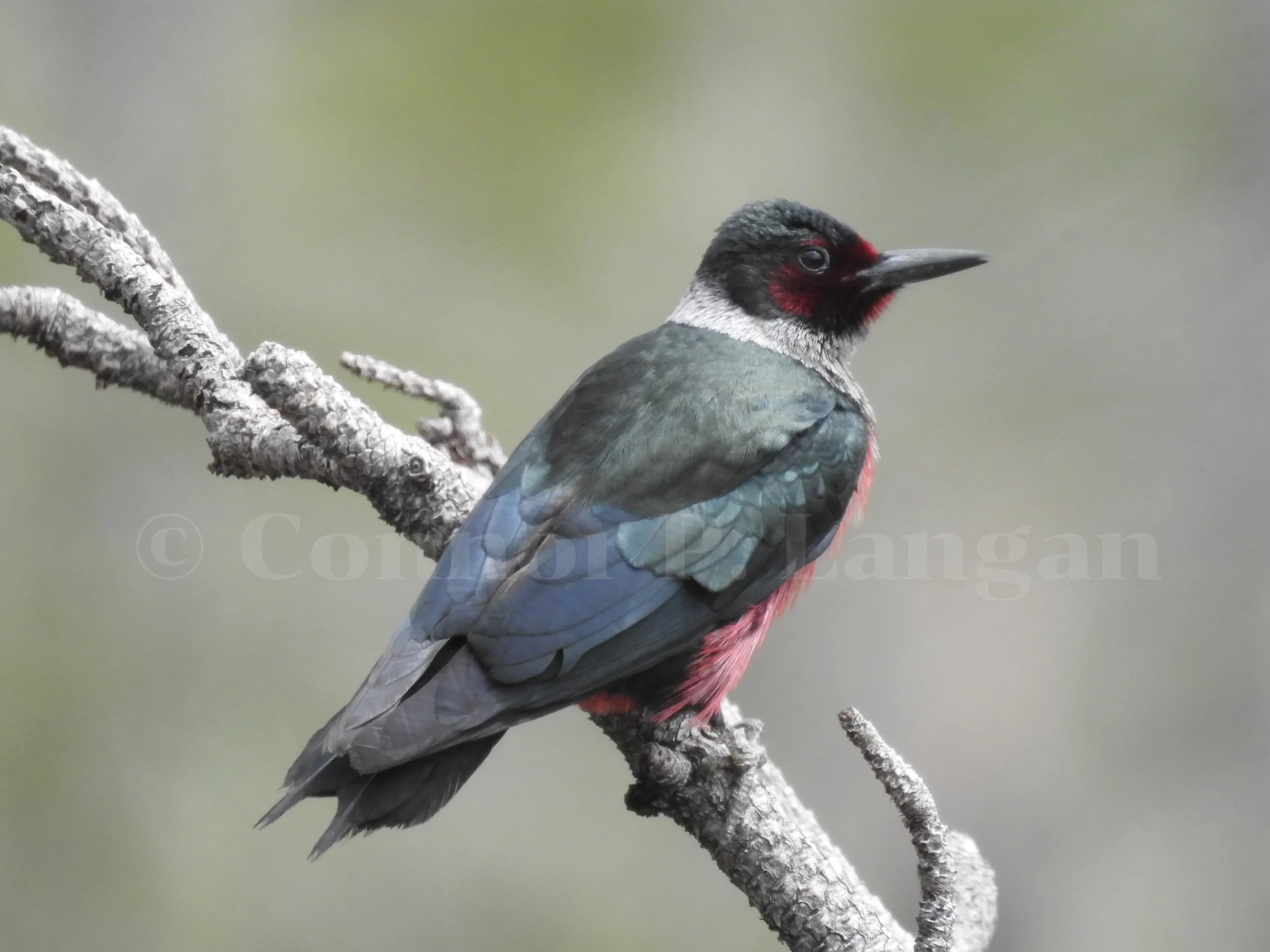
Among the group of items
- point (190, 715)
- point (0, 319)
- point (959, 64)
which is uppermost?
point (959, 64)

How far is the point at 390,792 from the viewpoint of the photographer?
250 centimetres

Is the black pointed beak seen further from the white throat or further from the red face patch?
the white throat

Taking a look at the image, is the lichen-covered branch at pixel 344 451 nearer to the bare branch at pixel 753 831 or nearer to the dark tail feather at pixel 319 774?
the bare branch at pixel 753 831

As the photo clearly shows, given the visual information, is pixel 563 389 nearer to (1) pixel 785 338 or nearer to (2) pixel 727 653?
(1) pixel 785 338

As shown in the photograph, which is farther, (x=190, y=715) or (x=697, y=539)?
(x=190, y=715)

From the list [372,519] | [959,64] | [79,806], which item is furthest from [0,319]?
[959,64]

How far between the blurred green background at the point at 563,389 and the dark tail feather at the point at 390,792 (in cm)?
248

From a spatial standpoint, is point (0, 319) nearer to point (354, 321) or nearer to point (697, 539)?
point (697, 539)

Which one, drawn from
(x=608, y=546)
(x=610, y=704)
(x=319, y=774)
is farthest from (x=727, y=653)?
(x=319, y=774)

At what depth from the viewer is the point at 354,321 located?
518 centimetres

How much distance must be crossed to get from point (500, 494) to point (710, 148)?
11.2 ft

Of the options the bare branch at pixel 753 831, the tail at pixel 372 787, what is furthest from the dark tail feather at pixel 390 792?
the bare branch at pixel 753 831

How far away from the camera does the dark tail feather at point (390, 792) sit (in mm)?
2467

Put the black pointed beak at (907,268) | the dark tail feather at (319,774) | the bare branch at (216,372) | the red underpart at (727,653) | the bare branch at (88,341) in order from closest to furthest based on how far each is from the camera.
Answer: the dark tail feather at (319,774) < the bare branch at (216,372) < the red underpart at (727,653) < the bare branch at (88,341) < the black pointed beak at (907,268)
